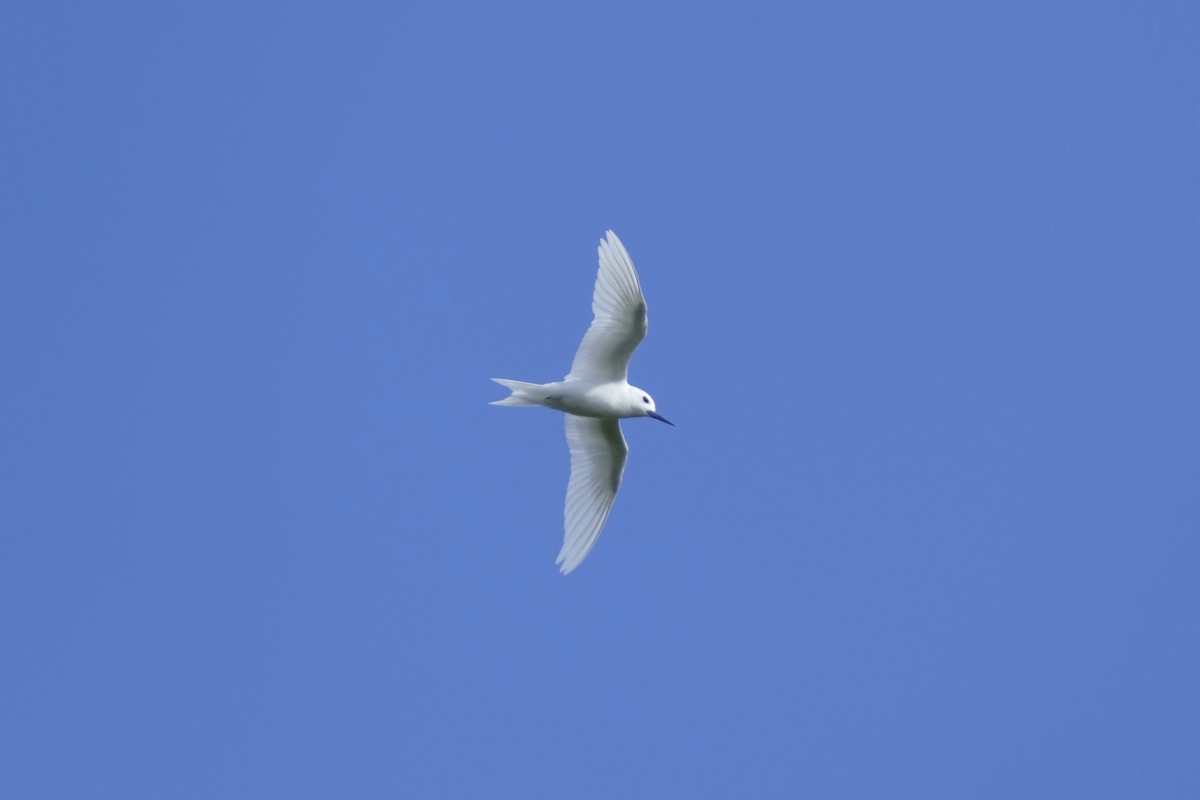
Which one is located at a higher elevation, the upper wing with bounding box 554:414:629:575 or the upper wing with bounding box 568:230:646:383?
the upper wing with bounding box 568:230:646:383

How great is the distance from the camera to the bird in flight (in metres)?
23.7

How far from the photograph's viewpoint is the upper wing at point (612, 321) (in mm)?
23547

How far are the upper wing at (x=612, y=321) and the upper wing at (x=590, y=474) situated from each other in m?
1.36

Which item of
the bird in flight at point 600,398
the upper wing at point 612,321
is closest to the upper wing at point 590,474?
the bird in flight at point 600,398

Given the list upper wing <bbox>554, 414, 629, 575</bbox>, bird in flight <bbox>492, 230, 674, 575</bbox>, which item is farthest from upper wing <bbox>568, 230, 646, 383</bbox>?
upper wing <bbox>554, 414, 629, 575</bbox>

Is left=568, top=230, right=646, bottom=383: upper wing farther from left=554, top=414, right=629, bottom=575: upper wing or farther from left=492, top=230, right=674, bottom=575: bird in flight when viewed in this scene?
left=554, top=414, right=629, bottom=575: upper wing

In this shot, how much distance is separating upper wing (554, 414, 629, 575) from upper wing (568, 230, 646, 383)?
1364 mm

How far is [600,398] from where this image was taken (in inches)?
963

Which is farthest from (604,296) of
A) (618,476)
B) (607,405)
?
(618,476)

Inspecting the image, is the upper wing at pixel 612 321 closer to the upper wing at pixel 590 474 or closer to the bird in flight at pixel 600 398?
the bird in flight at pixel 600 398

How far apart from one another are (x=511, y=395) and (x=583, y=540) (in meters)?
2.67

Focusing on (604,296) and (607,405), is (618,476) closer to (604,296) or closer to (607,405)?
(607,405)

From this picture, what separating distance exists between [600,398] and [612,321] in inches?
45.8

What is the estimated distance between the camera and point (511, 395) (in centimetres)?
2428
